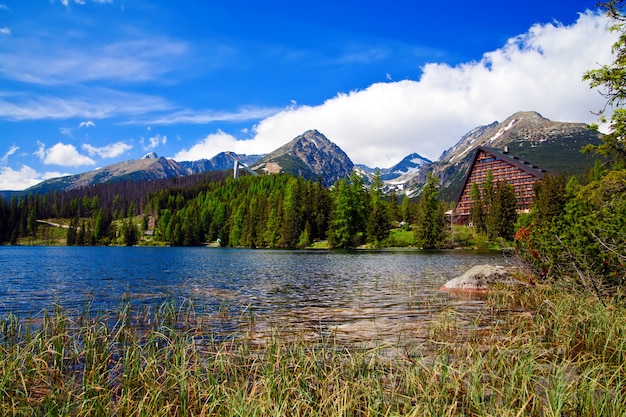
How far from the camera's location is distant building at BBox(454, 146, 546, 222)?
391 feet

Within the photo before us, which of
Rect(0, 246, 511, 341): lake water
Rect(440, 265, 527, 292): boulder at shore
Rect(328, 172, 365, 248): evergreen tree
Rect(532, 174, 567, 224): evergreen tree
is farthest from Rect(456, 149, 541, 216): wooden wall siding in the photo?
Rect(440, 265, 527, 292): boulder at shore

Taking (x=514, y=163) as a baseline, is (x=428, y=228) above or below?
below

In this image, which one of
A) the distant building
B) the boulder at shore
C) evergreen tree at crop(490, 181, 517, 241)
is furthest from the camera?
the distant building

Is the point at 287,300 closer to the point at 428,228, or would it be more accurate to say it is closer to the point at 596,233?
the point at 596,233

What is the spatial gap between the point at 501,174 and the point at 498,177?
123 cm

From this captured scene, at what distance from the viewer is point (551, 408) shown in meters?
5.35

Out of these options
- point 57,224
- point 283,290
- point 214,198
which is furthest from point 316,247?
point 57,224

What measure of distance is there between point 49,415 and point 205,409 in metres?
2.33

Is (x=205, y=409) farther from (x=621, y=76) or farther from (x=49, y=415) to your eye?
(x=621, y=76)

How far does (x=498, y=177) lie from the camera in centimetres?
12706

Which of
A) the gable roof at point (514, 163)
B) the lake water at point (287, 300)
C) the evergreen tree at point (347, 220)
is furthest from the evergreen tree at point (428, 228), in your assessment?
the lake water at point (287, 300)

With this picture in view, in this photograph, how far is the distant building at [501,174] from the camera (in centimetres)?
11924

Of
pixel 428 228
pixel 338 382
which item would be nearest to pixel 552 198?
pixel 428 228

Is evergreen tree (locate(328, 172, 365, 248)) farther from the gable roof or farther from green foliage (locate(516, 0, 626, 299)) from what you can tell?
green foliage (locate(516, 0, 626, 299))
